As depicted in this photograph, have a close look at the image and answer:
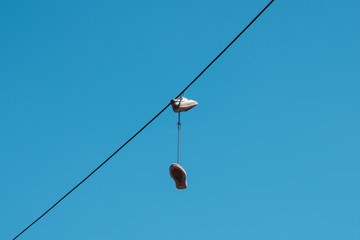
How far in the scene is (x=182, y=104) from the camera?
6.71 meters

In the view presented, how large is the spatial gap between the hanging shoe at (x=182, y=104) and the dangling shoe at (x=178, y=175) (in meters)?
0.77

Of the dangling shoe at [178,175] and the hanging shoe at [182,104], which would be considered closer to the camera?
the hanging shoe at [182,104]

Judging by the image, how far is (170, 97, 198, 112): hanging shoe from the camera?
6.65 metres

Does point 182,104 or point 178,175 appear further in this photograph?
point 178,175

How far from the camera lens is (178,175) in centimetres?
716

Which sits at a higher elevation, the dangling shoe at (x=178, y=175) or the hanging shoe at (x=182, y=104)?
the hanging shoe at (x=182, y=104)

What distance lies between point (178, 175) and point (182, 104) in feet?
3.20

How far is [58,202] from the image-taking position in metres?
7.15

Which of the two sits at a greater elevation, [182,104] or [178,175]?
[182,104]

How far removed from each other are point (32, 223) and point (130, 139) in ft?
6.64

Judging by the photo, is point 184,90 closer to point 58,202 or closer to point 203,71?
point 203,71

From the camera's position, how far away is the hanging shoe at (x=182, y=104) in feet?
21.8

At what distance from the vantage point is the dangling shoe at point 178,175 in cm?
709

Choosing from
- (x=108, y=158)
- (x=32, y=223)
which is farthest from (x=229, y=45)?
(x=32, y=223)
